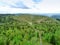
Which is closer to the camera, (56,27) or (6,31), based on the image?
(6,31)

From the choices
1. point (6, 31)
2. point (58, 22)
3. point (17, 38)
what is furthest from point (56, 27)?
point (6, 31)

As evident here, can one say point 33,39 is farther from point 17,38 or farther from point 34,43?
point 17,38

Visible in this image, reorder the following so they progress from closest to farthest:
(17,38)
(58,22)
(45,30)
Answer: (17,38) < (45,30) < (58,22)

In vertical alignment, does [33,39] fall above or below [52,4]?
below

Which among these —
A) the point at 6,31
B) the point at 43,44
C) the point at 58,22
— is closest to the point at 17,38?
the point at 6,31

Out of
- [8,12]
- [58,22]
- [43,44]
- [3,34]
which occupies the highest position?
[8,12]

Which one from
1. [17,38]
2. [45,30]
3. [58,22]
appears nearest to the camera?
[17,38]

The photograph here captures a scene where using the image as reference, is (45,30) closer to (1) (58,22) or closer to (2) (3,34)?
(1) (58,22)
